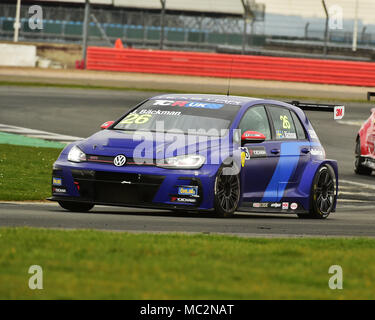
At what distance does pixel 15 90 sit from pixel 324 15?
12471 millimetres

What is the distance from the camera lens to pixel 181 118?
12125 millimetres

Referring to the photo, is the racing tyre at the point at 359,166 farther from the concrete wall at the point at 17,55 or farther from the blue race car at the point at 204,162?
the concrete wall at the point at 17,55

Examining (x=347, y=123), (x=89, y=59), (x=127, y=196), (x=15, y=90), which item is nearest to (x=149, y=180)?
(x=127, y=196)

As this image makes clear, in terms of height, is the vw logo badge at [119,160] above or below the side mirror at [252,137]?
below

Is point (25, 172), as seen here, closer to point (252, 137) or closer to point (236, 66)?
point (252, 137)

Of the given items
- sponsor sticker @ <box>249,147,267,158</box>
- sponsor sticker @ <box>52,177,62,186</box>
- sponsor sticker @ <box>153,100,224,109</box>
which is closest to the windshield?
sponsor sticker @ <box>153,100,224,109</box>

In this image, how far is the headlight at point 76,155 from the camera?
11414 mm

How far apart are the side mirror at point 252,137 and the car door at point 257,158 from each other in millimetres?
84

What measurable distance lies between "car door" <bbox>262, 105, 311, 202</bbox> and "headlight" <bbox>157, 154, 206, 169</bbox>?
4.31 feet

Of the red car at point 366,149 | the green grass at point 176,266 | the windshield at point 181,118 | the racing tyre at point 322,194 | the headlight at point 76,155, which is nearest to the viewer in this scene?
the green grass at point 176,266

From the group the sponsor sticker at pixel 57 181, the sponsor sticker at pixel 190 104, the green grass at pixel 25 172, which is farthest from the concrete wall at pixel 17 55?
the sponsor sticker at pixel 57 181

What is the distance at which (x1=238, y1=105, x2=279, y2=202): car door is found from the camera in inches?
469

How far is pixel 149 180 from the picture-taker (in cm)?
1113
